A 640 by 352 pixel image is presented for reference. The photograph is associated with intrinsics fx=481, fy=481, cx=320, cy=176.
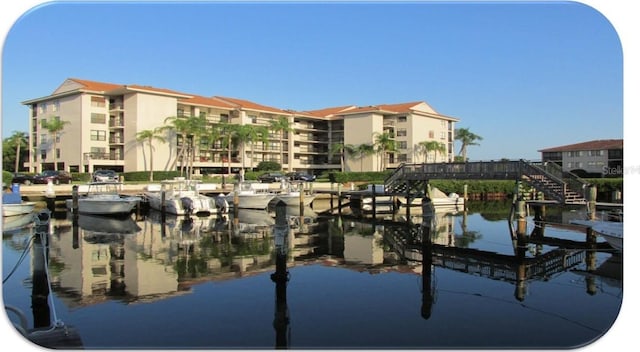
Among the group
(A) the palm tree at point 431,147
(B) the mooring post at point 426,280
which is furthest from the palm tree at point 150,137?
(B) the mooring post at point 426,280

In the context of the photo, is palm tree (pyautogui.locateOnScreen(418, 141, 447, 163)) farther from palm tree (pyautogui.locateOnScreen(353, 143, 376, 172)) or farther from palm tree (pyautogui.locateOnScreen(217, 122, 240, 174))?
palm tree (pyautogui.locateOnScreen(217, 122, 240, 174))

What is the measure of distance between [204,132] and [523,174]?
44703 millimetres

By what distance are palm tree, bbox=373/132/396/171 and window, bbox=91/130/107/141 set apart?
124 feet

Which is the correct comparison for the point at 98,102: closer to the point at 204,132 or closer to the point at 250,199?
the point at 204,132

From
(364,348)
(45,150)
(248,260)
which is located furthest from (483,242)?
(45,150)

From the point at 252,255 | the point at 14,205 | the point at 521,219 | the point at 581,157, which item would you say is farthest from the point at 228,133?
the point at 521,219

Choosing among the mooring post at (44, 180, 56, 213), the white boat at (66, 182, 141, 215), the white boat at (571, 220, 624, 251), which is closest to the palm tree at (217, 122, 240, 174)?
the mooring post at (44, 180, 56, 213)

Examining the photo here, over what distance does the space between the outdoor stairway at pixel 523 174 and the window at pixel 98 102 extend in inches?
1645

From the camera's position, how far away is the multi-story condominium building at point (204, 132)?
187 ft

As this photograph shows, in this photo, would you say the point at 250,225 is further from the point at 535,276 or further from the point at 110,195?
the point at 535,276

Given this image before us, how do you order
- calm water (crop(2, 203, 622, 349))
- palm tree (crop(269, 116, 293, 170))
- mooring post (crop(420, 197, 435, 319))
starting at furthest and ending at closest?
palm tree (crop(269, 116, 293, 170)) → mooring post (crop(420, 197, 435, 319)) → calm water (crop(2, 203, 622, 349))

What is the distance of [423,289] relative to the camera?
1387 cm

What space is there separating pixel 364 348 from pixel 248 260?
8.96 m

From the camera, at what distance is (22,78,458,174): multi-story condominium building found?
56.9 meters
